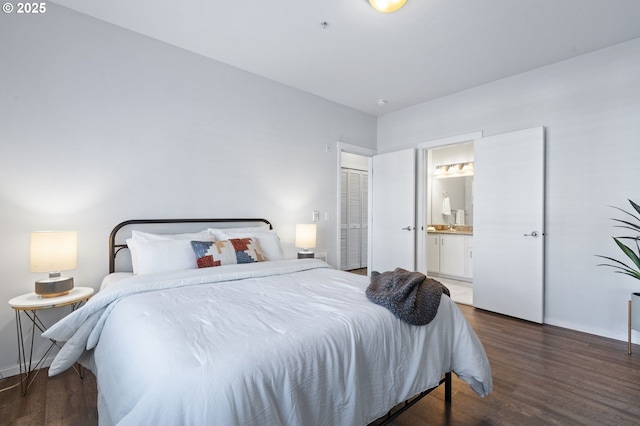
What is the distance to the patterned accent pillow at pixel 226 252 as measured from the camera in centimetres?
250

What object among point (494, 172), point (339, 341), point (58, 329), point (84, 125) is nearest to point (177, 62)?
point (84, 125)

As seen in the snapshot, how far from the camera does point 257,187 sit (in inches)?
143

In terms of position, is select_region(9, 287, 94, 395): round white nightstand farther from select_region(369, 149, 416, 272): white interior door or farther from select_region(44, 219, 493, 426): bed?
select_region(369, 149, 416, 272): white interior door

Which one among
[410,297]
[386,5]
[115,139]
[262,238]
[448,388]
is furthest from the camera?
[262,238]

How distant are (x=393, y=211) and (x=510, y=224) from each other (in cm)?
159

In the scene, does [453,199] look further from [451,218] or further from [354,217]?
[354,217]

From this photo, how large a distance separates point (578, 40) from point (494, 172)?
4.71 feet

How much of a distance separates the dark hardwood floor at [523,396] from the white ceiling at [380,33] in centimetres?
280

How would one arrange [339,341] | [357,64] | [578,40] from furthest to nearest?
[357,64], [578,40], [339,341]

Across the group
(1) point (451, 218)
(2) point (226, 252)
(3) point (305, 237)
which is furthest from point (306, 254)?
(1) point (451, 218)

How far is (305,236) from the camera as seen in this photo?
3723 mm

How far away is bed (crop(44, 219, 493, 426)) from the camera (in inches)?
39.4

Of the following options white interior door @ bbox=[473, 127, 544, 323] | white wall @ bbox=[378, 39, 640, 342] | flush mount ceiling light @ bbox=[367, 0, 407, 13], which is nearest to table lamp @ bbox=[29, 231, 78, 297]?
flush mount ceiling light @ bbox=[367, 0, 407, 13]

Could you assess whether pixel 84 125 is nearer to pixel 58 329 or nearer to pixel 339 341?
pixel 58 329
